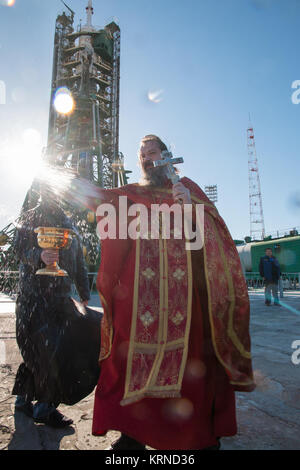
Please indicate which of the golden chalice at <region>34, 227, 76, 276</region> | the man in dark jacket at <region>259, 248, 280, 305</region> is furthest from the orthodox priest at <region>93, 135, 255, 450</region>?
the man in dark jacket at <region>259, 248, 280, 305</region>

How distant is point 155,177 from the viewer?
2.43 m

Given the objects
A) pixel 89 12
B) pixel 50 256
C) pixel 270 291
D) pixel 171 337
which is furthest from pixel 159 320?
pixel 89 12

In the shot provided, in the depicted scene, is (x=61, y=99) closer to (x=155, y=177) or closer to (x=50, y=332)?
(x=155, y=177)

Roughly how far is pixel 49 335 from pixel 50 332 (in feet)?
0.07

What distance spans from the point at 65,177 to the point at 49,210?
410 mm

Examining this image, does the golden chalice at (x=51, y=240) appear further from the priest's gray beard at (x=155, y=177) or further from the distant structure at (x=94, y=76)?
the distant structure at (x=94, y=76)

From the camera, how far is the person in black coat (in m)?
2.26

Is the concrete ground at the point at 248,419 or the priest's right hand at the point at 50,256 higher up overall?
the priest's right hand at the point at 50,256

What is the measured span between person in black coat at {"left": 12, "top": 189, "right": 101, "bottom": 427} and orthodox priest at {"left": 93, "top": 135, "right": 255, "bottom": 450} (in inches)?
17.7

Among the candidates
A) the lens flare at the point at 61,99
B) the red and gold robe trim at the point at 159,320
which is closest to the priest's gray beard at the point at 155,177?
the red and gold robe trim at the point at 159,320

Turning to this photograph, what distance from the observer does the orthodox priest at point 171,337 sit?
1.80 metres

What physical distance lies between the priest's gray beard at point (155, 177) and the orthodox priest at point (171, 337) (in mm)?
170

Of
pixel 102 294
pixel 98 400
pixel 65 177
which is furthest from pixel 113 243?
pixel 98 400
